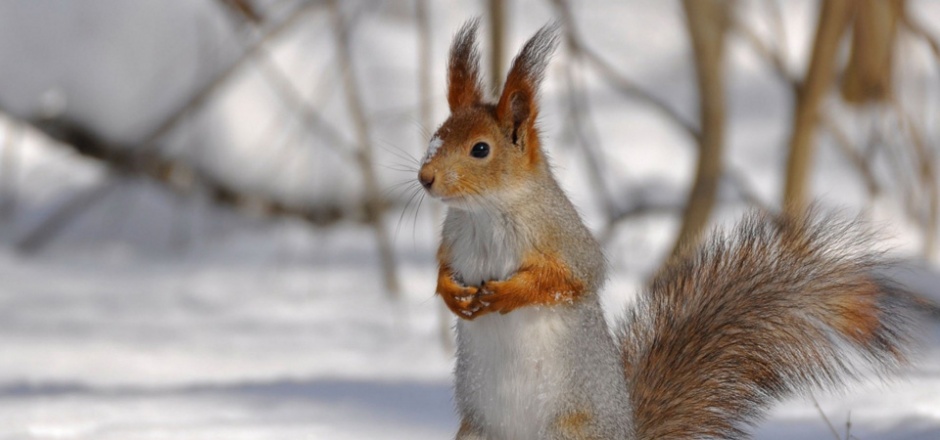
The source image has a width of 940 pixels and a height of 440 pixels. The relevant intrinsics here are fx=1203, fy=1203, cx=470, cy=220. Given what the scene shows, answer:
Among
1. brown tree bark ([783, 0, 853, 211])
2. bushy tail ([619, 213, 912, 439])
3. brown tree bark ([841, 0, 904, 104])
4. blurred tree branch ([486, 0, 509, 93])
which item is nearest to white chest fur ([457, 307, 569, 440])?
bushy tail ([619, 213, 912, 439])

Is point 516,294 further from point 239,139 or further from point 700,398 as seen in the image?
point 239,139

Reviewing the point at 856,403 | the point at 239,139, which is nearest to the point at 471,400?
the point at 856,403

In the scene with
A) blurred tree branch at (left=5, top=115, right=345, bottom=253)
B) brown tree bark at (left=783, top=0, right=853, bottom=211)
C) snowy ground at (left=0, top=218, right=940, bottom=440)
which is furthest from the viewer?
blurred tree branch at (left=5, top=115, right=345, bottom=253)

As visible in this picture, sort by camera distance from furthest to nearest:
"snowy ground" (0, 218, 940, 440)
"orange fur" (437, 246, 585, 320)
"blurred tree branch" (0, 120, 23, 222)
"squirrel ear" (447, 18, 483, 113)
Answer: "blurred tree branch" (0, 120, 23, 222) < "snowy ground" (0, 218, 940, 440) < "squirrel ear" (447, 18, 483, 113) < "orange fur" (437, 246, 585, 320)

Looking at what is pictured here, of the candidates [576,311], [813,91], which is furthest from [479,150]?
[813,91]

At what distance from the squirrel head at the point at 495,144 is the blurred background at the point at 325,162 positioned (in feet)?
4.31

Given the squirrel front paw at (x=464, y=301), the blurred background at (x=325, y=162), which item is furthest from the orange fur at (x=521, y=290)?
the blurred background at (x=325, y=162)

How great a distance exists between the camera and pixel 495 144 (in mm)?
1509

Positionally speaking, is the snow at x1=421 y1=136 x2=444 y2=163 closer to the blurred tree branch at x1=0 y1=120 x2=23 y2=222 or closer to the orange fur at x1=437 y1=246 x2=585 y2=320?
the orange fur at x1=437 y1=246 x2=585 y2=320

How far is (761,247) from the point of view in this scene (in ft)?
5.98

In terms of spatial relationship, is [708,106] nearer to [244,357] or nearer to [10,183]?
[244,357]

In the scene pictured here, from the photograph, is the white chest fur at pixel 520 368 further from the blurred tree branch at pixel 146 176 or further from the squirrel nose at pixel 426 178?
the blurred tree branch at pixel 146 176

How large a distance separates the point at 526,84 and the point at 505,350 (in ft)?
1.09

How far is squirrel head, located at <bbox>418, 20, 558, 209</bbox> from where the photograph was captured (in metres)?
1.48
